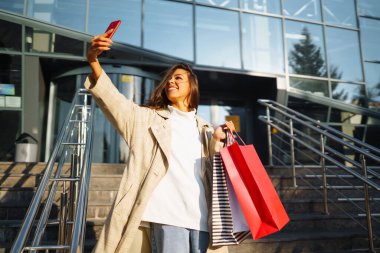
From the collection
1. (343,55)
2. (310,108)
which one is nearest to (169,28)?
(310,108)

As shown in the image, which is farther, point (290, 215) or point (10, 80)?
point (10, 80)

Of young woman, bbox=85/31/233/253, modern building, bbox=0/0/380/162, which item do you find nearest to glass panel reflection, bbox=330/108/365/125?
modern building, bbox=0/0/380/162

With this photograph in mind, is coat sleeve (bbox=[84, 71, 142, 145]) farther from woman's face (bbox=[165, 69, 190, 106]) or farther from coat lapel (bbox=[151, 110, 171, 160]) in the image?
woman's face (bbox=[165, 69, 190, 106])

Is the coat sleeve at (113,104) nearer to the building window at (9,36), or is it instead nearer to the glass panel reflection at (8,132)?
the glass panel reflection at (8,132)

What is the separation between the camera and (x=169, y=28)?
7.90m

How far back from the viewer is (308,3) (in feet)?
31.0

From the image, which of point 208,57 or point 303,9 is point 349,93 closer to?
point 303,9

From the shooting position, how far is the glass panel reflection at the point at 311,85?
8695mm

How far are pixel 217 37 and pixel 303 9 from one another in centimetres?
311

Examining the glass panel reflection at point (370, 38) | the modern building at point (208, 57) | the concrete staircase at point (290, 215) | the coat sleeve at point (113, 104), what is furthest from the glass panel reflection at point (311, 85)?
the coat sleeve at point (113, 104)

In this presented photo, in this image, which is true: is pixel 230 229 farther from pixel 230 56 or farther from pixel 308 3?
pixel 308 3

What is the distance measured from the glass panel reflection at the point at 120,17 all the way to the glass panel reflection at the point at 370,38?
697 centimetres

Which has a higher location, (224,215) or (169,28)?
(169,28)

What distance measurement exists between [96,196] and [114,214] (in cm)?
229
